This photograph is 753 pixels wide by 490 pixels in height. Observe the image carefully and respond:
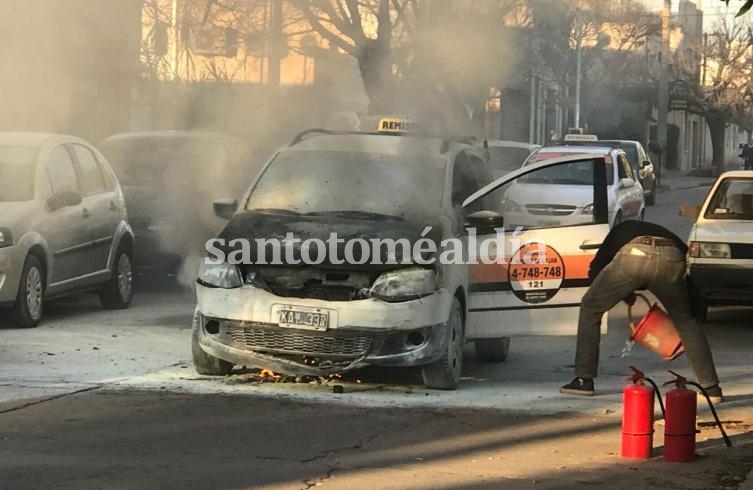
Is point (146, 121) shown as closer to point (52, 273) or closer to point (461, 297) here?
point (52, 273)

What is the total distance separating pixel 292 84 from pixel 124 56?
60.5 inches

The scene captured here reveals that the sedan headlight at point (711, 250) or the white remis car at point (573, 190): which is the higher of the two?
the white remis car at point (573, 190)

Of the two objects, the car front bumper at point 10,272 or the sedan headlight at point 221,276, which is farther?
the car front bumper at point 10,272

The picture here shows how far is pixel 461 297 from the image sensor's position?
830cm

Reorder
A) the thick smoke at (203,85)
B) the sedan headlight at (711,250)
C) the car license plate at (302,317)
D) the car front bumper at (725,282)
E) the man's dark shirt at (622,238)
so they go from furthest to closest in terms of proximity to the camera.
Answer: the sedan headlight at (711,250)
the car front bumper at (725,282)
the thick smoke at (203,85)
the man's dark shirt at (622,238)
the car license plate at (302,317)

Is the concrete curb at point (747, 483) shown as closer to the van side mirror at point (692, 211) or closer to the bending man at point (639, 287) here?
the bending man at point (639, 287)

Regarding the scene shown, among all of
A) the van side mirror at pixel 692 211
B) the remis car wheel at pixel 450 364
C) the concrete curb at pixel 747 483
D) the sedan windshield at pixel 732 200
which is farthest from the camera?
the van side mirror at pixel 692 211

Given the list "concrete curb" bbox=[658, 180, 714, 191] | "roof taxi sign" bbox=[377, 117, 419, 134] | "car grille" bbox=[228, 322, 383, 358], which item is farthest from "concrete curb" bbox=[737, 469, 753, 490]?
"concrete curb" bbox=[658, 180, 714, 191]

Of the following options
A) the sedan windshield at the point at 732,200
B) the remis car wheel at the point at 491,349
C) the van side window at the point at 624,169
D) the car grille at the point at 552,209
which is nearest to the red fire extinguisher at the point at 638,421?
the remis car wheel at the point at 491,349

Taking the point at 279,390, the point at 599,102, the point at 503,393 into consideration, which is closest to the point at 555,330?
the point at 503,393

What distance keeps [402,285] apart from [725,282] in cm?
470

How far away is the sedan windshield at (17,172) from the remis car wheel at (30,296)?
591 mm

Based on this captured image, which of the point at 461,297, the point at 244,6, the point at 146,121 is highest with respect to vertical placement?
the point at 244,6

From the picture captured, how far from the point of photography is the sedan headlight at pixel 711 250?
454 inches
